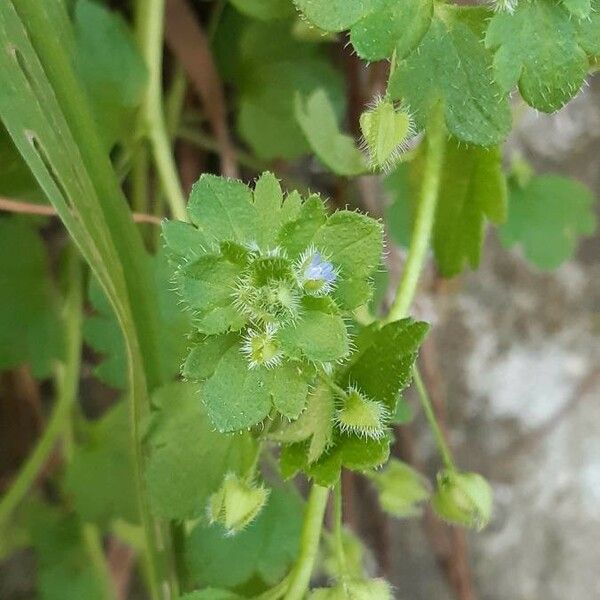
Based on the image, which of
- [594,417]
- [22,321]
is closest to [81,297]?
[22,321]

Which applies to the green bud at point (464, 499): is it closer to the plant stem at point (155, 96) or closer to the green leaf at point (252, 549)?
the green leaf at point (252, 549)

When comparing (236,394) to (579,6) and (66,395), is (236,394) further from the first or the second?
(66,395)

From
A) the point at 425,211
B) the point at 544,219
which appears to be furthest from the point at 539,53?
the point at 544,219

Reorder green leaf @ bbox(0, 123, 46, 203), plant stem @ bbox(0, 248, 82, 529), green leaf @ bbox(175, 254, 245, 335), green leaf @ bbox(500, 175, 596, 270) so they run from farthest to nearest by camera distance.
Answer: green leaf @ bbox(500, 175, 596, 270), plant stem @ bbox(0, 248, 82, 529), green leaf @ bbox(0, 123, 46, 203), green leaf @ bbox(175, 254, 245, 335)

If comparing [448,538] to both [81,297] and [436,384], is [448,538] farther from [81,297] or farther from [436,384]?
[81,297]

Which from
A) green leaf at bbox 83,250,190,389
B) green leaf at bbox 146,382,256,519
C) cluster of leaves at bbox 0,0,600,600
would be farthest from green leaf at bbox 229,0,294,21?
green leaf at bbox 146,382,256,519

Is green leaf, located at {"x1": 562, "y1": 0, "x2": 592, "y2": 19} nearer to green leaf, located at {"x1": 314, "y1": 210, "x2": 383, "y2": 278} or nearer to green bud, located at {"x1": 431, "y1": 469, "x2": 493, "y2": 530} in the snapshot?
green leaf, located at {"x1": 314, "y1": 210, "x2": 383, "y2": 278}

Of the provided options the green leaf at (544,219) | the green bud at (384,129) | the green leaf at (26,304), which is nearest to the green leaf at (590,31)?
the green bud at (384,129)
